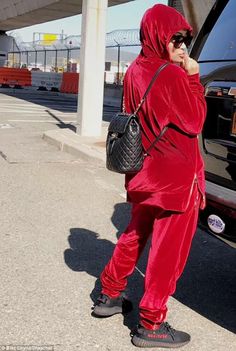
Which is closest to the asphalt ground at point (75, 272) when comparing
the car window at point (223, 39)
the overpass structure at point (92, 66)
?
the car window at point (223, 39)

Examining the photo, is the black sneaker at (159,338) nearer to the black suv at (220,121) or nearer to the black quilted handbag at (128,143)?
the black suv at (220,121)

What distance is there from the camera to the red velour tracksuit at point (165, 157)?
2.84 meters

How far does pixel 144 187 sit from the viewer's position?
118 inches

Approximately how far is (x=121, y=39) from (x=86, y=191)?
20.8 metres

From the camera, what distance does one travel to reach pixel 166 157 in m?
2.96

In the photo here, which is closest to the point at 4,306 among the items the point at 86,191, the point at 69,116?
the point at 86,191

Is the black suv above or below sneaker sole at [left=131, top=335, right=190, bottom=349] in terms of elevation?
above

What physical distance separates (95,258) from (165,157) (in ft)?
5.94

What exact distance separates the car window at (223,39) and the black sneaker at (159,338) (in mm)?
1642

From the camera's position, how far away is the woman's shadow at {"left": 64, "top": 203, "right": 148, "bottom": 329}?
150 inches

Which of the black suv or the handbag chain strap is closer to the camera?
the handbag chain strap

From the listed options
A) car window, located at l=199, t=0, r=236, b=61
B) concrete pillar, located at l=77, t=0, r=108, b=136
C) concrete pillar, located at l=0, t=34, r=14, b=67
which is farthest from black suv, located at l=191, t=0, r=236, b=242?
concrete pillar, located at l=0, t=34, r=14, b=67

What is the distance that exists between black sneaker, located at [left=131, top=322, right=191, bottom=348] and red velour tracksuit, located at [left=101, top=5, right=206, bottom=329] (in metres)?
0.04

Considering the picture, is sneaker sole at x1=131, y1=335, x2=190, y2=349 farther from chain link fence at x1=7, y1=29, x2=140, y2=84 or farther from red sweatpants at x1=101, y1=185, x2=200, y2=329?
chain link fence at x1=7, y1=29, x2=140, y2=84
